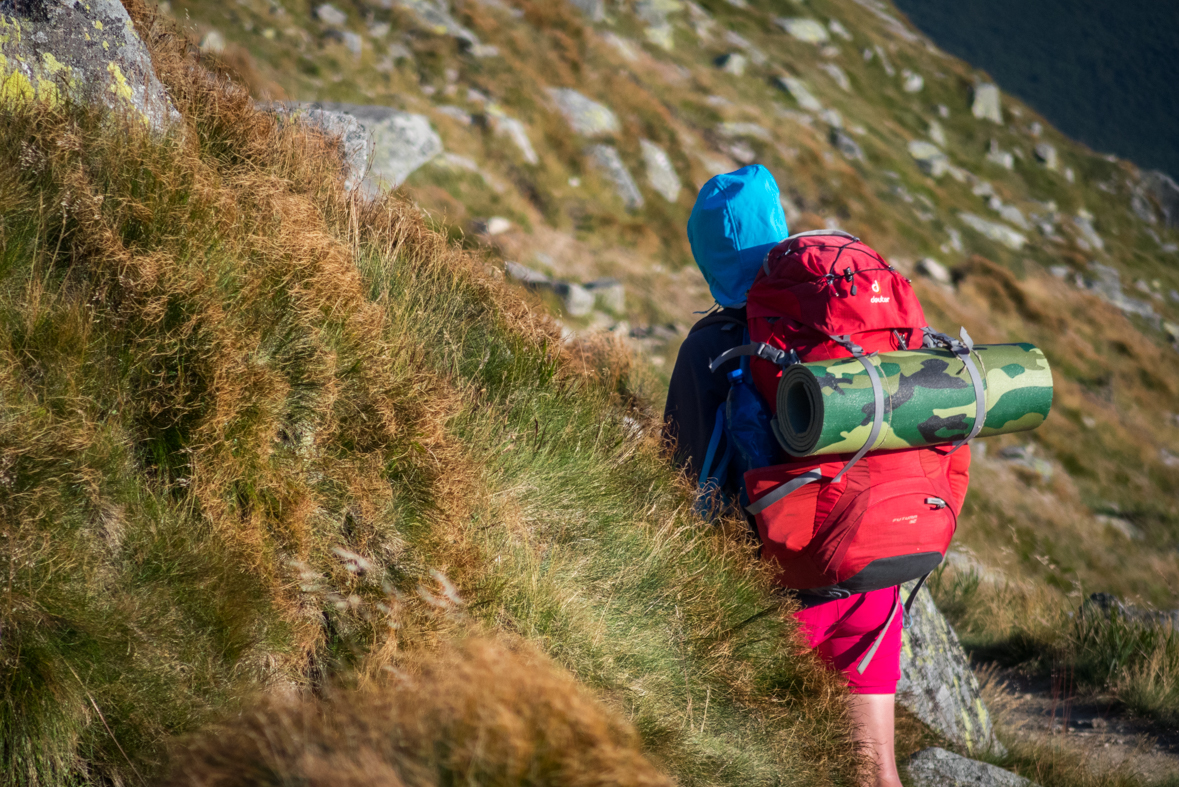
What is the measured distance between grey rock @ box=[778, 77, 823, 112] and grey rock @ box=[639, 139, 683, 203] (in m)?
11.5

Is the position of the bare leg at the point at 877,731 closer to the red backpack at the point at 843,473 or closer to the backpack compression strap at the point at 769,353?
the red backpack at the point at 843,473

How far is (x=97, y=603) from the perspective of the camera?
5.34 feet

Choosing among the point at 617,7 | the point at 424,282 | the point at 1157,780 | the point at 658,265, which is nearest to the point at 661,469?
the point at 424,282

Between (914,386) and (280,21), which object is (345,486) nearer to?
(914,386)

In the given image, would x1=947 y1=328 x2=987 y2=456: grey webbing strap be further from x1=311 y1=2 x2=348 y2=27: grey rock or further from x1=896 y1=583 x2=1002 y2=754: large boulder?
x1=311 y1=2 x2=348 y2=27: grey rock

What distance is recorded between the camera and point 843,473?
2461mm

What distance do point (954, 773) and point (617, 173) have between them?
1383 centimetres

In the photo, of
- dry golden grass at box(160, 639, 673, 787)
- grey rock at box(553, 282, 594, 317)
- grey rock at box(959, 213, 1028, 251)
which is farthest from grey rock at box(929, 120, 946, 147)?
dry golden grass at box(160, 639, 673, 787)

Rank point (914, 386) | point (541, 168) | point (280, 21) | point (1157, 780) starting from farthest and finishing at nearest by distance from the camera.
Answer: point (541, 168) → point (280, 21) → point (1157, 780) → point (914, 386)

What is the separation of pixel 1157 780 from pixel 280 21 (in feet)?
49.2

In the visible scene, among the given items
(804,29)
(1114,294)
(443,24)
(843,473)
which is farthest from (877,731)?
(804,29)

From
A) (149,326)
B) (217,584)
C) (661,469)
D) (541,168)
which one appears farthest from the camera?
(541,168)

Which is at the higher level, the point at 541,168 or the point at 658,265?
the point at 541,168

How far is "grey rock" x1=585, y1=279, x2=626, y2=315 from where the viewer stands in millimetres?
11890
